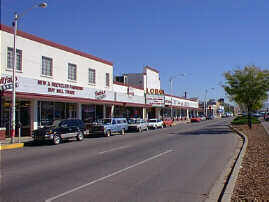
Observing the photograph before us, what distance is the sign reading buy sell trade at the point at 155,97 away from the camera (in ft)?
159

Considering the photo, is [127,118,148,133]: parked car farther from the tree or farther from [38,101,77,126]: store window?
the tree

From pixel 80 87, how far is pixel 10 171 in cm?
2014

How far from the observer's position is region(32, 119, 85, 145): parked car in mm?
20000

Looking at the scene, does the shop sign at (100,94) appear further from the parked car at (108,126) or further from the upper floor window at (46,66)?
the upper floor window at (46,66)

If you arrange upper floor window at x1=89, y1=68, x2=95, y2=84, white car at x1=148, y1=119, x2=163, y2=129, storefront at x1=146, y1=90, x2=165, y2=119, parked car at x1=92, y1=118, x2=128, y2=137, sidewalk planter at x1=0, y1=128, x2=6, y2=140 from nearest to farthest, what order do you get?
sidewalk planter at x1=0, y1=128, x2=6, y2=140 < parked car at x1=92, y1=118, x2=128, y2=137 < upper floor window at x1=89, y1=68, x2=95, y2=84 < white car at x1=148, y1=119, x2=163, y2=129 < storefront at x1=146, y1=90, x2=165, y2=119

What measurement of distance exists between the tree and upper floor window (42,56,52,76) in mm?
17235

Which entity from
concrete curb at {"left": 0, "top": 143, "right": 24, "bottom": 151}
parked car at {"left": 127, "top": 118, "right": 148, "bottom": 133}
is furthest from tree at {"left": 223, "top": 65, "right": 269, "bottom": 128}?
concrete curb at {"left": 0, "top": 143, "right": 24, "bottom": 151}

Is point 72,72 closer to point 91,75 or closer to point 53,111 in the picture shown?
point 91,75

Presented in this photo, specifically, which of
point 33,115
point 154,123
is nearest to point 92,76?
point 33,115

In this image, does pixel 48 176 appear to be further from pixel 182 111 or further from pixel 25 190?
pixel 182 111

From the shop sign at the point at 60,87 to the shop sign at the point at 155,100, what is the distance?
64.8 ft

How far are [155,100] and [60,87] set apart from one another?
25496 mm

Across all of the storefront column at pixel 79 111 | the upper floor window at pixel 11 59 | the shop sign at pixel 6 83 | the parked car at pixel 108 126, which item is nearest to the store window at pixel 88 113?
the storefront column at pixel 79 111

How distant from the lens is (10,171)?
10.3 meters
